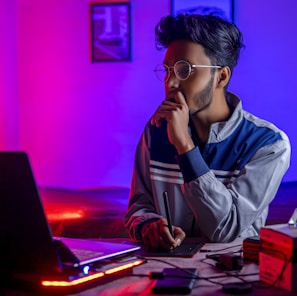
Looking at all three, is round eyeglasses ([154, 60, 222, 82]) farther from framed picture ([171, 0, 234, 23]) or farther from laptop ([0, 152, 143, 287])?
framed picture ([171, 0, 234, 23])

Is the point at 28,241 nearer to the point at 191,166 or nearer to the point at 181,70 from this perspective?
the point at 191,166

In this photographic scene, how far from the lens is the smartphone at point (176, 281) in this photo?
1.01 meters

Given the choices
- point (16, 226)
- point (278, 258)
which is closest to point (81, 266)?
point (16, 226)

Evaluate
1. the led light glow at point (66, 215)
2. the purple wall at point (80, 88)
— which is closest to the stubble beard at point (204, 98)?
the led light glow at point (66, 215)

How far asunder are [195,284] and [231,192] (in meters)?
0.68

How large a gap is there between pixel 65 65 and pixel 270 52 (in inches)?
57.4

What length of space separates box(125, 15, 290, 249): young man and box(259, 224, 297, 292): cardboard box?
538 millimetres

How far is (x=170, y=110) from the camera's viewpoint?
6.17 feet

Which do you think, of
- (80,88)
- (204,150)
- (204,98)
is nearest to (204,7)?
(80,88)

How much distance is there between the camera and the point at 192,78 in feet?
6.35

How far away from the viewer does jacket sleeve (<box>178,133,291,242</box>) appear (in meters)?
1.64

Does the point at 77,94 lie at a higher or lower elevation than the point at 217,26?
lower

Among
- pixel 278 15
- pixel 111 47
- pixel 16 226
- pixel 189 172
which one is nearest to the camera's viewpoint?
pixel 16 226

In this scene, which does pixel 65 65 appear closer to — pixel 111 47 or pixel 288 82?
pixel 111 47
